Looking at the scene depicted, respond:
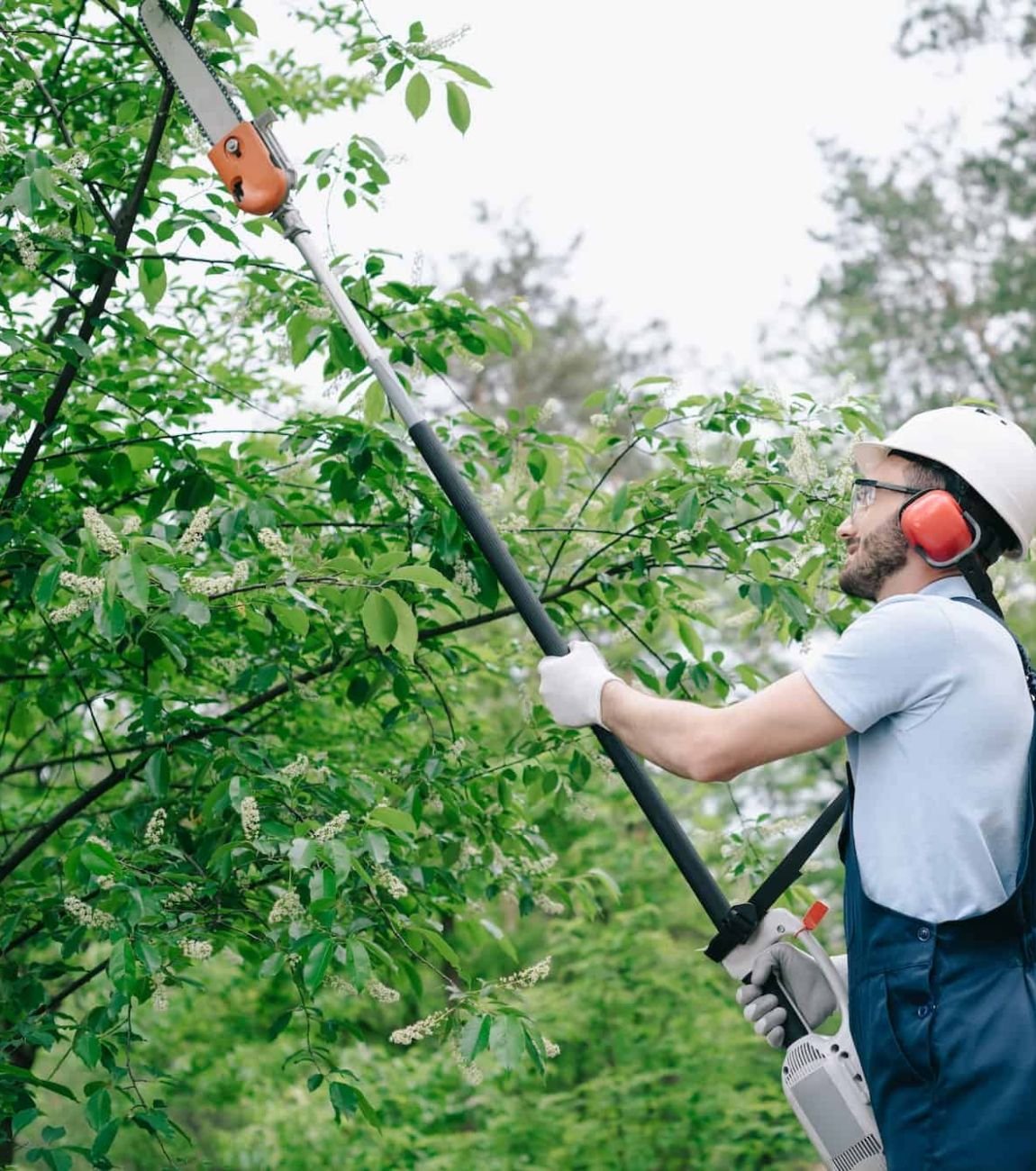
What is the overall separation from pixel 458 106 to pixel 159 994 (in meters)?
2.12

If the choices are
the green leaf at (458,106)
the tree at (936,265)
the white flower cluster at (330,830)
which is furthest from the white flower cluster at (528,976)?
the tree at (936,265)

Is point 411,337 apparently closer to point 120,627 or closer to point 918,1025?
point 120,627

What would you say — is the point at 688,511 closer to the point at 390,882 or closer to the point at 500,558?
the point at 500,558

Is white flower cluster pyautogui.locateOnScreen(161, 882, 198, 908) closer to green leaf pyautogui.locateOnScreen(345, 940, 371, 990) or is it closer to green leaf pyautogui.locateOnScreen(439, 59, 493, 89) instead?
green leaf pyautogui.locateOnScreen(345, 940, 371, 990)

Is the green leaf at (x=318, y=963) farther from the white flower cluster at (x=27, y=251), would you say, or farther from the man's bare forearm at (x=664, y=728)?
the white flower cluster at (x=27, y=251)

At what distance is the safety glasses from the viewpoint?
2562mm

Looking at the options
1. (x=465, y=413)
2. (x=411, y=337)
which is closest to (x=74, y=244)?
(x=411, y=337)

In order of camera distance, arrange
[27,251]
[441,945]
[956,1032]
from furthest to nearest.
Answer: [441,945], [27,251], [956,1032]

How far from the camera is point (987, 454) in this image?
250 cm

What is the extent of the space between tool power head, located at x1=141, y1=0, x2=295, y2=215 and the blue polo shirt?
1.75 m

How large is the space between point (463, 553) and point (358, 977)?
1.26 m

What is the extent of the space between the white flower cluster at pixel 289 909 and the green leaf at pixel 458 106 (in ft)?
5.95

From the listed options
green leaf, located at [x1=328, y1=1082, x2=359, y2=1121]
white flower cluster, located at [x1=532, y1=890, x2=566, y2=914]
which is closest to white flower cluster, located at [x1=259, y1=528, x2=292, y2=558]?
green leaf, located at [x1=328, y1=1082, x2=359, y2=1121]

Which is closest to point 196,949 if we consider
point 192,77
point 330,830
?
point 330,830
